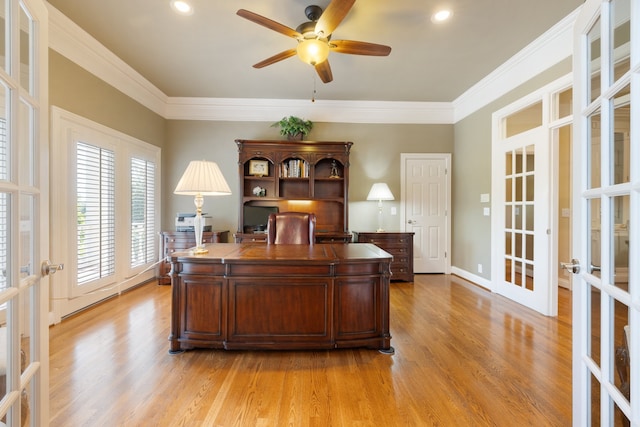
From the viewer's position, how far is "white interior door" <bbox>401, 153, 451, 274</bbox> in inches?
195

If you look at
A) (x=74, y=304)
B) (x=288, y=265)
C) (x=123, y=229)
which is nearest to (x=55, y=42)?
(x=123, y=229)

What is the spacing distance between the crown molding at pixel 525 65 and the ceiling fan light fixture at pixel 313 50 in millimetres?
2227

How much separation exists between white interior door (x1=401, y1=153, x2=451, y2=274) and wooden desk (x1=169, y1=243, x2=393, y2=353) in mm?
2954

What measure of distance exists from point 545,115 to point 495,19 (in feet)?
3.68

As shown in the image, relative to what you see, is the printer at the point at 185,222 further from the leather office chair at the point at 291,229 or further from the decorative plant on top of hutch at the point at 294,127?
the decorative plant on top of hutch at the point at 294,127

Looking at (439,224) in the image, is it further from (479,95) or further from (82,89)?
(82,89)

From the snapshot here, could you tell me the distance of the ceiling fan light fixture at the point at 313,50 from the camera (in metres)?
2.45

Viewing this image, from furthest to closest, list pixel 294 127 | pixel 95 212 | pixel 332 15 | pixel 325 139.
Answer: pixel 325 139, pixel 294 127, pixel 95 212, pixel 332 15

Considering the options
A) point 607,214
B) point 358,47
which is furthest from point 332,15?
point 607,214

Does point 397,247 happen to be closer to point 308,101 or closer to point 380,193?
point 380,193

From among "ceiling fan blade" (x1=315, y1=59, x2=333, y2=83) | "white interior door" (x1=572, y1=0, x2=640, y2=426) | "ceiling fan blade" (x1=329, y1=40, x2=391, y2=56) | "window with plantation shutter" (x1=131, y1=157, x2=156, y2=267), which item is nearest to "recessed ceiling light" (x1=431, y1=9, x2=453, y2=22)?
"ceiling fan blade" (x1=329, y1=40, x2=391, y2=56)

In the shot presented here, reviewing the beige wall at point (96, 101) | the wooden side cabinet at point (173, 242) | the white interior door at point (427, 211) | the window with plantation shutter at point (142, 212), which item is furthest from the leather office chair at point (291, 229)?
the white interior door at point (427, 211)

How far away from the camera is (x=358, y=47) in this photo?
2562mm

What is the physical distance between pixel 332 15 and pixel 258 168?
2.78 metres
